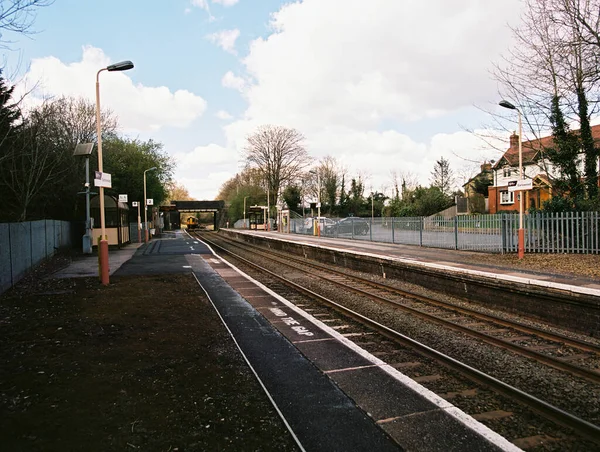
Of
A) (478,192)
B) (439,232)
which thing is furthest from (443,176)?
(439,232)

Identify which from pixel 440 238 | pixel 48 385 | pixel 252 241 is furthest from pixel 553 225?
pixel 252 241

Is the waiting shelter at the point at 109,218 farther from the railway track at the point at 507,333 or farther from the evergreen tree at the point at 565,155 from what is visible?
the evergreen tree at the point at 565,155

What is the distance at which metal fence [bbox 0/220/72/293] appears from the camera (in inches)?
440

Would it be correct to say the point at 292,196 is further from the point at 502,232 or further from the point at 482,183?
the point at 502,232

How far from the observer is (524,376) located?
5.41 metres

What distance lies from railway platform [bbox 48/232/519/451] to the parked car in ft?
67.6

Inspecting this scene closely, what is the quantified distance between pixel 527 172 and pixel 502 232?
54.1 feet

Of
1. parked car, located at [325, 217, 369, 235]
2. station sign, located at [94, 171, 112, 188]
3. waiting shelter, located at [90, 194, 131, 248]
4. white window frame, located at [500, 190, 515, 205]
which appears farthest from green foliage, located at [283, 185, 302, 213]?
station sign, located at [94, 171, 112, 188]

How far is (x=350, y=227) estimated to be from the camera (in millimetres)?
31109

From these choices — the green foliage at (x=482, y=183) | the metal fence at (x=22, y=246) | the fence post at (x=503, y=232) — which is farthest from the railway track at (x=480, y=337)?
the green foliage at (x=482, y=183)

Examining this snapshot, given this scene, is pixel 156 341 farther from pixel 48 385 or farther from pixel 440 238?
pixel 440 238

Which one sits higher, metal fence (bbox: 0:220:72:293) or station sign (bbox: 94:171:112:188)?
station sign (bbox: 94:171:112:188)

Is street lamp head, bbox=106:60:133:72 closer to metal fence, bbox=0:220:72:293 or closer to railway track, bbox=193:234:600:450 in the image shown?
metal fence, bbox=0:220:72:293

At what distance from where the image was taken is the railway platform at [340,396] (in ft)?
12.3
